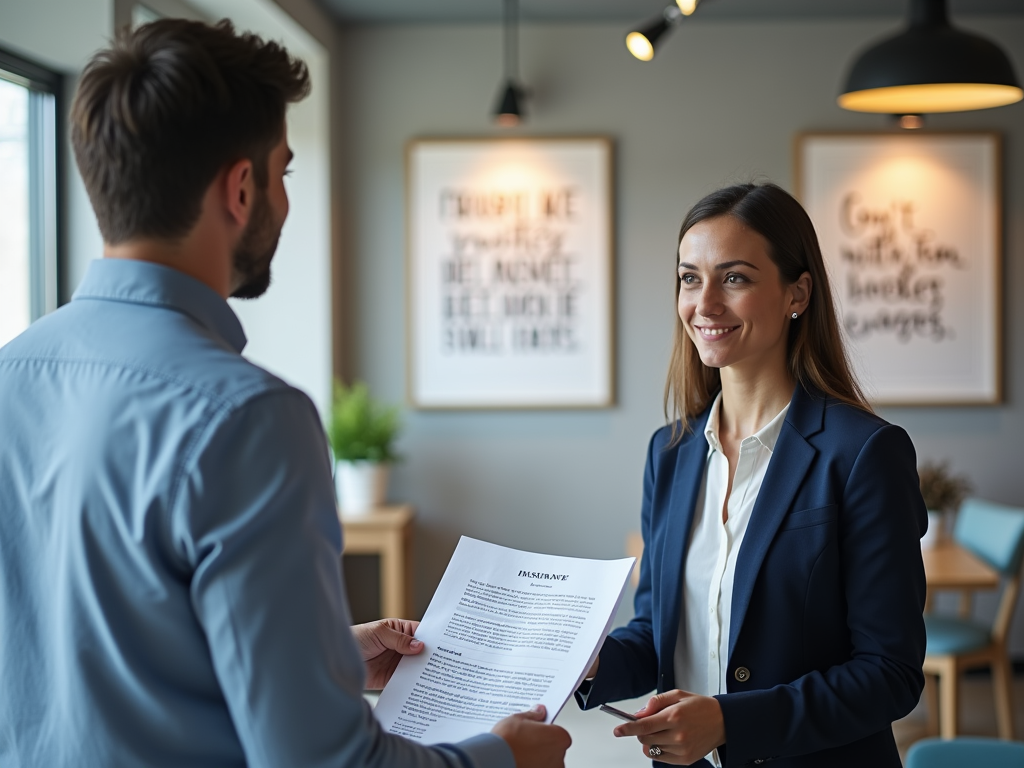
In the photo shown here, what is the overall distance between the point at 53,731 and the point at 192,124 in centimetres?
59

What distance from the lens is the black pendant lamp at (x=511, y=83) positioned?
14.4 ft

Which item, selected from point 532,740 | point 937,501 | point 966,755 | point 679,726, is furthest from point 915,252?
point 532,740

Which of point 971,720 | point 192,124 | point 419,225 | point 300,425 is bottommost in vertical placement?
point 971,720

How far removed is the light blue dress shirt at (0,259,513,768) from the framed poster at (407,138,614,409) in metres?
3.80

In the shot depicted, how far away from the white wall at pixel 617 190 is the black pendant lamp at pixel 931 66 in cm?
164

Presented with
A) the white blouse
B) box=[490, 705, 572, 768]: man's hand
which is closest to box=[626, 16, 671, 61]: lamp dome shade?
the white blouse

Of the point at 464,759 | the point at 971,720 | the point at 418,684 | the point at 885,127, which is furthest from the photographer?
the point at 885,127

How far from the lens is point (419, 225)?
15.6 ft

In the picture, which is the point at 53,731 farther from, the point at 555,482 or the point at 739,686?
the point at 555,482

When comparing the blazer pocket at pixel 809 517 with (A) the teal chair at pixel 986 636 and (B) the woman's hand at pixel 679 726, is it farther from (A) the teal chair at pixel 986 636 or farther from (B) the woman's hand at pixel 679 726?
(A) the teal chair at pixel 986 636

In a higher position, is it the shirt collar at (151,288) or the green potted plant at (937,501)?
the shirt collar at (151,288)

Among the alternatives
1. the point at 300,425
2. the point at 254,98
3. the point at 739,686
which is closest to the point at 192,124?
the point at 254,98

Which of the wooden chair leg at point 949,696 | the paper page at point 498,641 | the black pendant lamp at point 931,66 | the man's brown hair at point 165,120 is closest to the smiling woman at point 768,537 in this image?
the paper page at point 498,641

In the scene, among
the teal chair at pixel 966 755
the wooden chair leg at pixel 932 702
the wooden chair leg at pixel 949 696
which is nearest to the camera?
the teal chair at pixel 966 755
